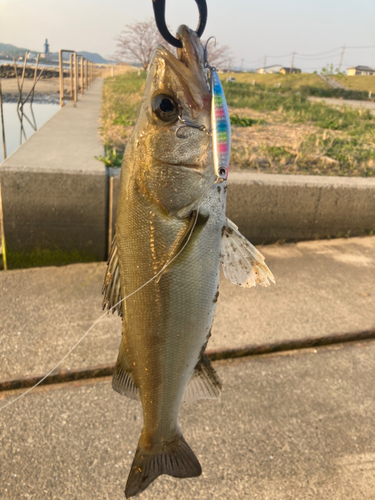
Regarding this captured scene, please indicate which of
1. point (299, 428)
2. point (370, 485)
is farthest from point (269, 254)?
point (370, 485)

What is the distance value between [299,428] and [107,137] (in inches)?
193

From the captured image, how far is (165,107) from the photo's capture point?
1.21 m

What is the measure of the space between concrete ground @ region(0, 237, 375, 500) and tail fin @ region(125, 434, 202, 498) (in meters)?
0.79

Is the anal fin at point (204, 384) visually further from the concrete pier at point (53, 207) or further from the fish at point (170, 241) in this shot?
the concrete pier at point (53, 207)

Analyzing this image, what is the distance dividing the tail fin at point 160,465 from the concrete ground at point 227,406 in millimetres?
794

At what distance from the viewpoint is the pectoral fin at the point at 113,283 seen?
140cm

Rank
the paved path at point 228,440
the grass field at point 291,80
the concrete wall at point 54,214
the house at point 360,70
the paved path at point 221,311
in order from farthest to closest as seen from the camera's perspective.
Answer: the house at point 360,70, the grass field at point 291,80, the concrete wall at point 54,214, the paved path at point 221,311, the paved path at point 228,440

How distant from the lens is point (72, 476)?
2.33 meters

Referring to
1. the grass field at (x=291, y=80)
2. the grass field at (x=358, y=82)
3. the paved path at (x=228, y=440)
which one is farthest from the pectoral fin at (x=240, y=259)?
the grass field at (x=358, y=82)

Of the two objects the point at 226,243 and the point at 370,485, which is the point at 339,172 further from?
the point at 226,243

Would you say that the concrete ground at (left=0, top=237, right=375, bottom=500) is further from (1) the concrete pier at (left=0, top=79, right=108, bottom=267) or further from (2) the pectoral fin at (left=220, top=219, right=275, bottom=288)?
(2) the pectoral fin at (left=220, top=219, right=275, bottom=288)

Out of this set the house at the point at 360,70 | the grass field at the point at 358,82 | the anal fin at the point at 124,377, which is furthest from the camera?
the house at the point at 360,70

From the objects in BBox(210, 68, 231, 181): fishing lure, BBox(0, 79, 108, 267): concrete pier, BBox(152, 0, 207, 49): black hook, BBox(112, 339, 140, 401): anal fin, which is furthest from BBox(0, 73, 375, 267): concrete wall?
BBox(210, 68, 231, 181): fishing lure

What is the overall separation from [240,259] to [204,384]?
57cm
